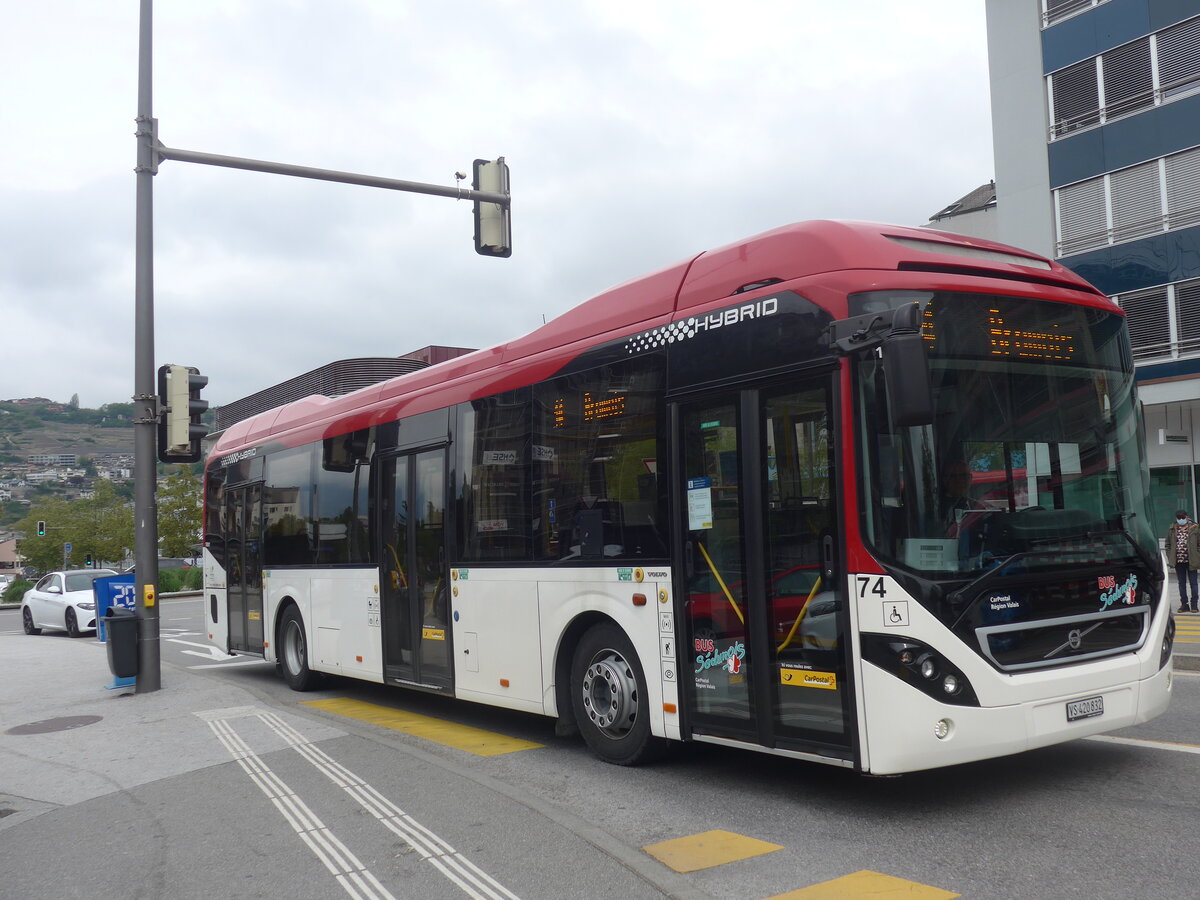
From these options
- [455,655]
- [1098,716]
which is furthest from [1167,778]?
[455,655]

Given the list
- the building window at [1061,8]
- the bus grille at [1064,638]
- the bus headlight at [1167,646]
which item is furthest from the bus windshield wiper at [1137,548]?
the building window at [1061,8]

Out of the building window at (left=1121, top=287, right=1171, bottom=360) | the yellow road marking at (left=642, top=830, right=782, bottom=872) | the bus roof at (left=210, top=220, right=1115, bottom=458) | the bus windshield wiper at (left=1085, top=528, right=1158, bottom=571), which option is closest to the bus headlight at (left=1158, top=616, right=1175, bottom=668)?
the bus windshield wiper at (left=1085, top=528, right=1158, bottom=571)

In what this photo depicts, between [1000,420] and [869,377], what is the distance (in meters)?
0.86

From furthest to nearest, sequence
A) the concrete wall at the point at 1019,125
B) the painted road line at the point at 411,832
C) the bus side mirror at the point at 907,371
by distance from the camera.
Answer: the concrete wall at the point at 1019,125, the bus side mirror at the point at 907,371, the painted road line at the point at 411,832

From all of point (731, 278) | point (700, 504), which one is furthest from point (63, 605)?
→ point (731, 278)

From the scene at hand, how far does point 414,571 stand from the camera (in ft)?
33.2

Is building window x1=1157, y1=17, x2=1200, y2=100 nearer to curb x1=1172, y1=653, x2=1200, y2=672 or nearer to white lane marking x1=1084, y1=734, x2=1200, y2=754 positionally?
curb x1=1172, y1=653, x2=1200, y2=672

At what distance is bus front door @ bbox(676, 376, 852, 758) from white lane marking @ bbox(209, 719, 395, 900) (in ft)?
A: 7.37

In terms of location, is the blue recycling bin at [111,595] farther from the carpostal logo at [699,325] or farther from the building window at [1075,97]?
the building window at [1075,97]

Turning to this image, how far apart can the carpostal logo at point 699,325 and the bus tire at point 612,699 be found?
2000mm

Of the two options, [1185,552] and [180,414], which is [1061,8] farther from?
[180,414]

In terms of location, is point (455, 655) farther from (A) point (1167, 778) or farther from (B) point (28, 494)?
(B) point (28, 494)

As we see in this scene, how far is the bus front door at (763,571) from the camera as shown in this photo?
5.82 m

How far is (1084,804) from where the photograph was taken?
5.79 m
